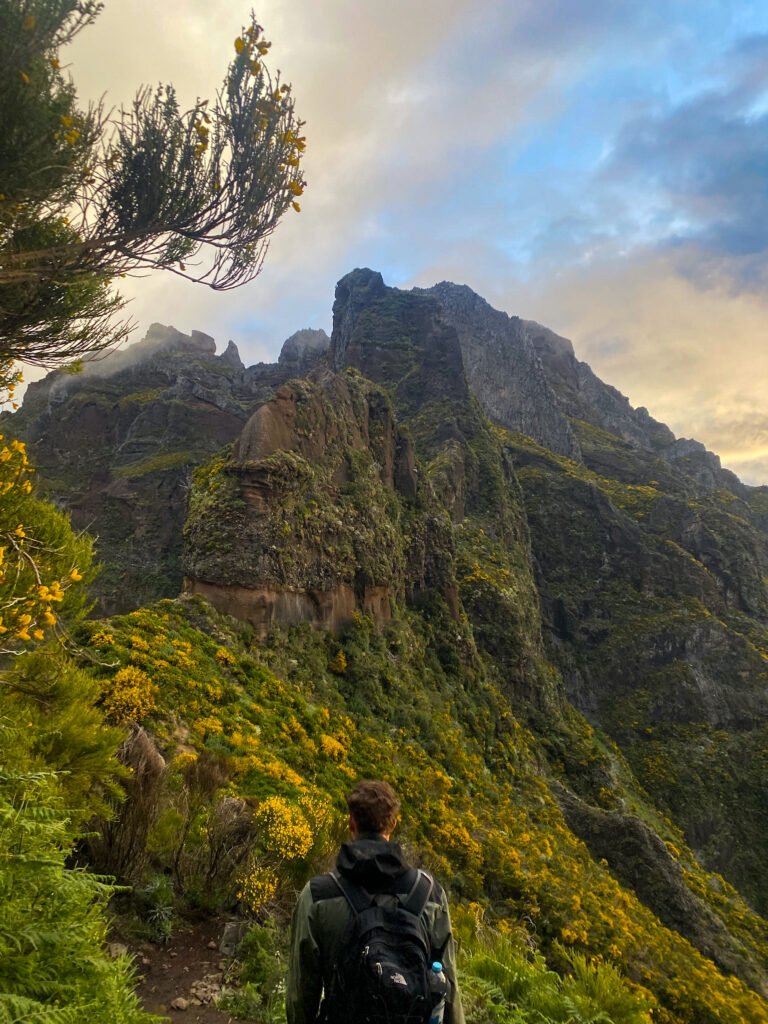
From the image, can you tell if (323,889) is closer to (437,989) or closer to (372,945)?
(372,945)

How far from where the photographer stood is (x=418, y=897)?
272 centimetres

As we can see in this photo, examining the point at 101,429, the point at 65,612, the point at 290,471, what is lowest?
the point at 65,612

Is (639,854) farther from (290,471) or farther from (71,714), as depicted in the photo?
(71,714)

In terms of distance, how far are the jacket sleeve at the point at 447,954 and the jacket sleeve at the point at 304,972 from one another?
58 centimetres

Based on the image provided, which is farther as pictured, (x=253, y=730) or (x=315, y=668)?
(x=315, y=668)

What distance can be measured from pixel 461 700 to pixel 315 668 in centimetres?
1187

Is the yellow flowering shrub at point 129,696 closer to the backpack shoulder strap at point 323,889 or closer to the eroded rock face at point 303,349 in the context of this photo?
the backpack shoulder strap at point 323,889

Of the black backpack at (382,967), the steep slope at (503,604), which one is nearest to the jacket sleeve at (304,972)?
the black backpack at (382,967)

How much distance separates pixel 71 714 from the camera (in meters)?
5.47

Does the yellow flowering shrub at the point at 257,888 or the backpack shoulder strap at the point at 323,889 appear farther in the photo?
the yellow flowering shrub at the point at 257,888

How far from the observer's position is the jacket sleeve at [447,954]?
2758mm

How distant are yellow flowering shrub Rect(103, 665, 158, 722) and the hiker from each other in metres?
6.78

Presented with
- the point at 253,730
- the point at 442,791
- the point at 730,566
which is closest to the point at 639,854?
the point at 442,791

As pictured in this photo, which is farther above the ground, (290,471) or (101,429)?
(101,429)
